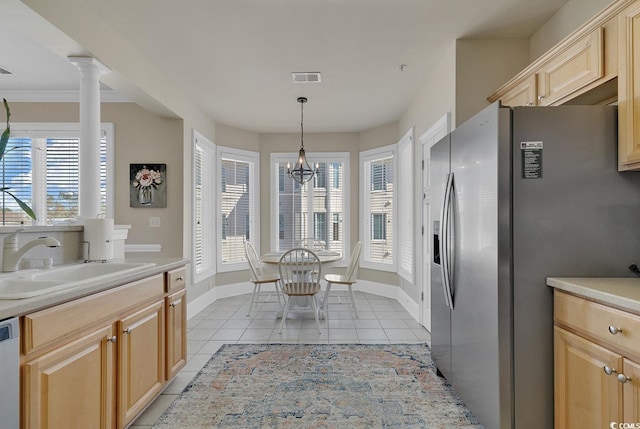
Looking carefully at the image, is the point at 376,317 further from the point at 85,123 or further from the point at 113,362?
the point at 85,123

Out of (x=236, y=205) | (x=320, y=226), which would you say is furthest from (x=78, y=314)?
(x=320, y=226)

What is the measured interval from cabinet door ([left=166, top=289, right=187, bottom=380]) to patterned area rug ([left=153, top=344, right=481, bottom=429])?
0.67 feet

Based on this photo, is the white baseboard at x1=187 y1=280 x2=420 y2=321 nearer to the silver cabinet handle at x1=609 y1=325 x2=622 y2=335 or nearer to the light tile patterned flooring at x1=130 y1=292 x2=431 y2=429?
the light tile patterned flooring at x1=130 y1=292 x2=431 y2=429

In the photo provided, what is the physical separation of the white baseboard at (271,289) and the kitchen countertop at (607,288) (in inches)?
97.6

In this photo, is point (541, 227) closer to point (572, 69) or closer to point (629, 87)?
point (629, 87)

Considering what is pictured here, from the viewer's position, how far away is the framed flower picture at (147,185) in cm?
393

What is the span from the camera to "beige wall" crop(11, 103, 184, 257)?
3.95 metres

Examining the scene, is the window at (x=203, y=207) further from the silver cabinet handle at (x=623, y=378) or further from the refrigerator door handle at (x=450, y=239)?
the silver cabinet handle at (x=623, y=378)

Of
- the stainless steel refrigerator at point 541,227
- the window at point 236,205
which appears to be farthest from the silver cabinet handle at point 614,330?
the window at point 236,205

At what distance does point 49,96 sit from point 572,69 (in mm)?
5134

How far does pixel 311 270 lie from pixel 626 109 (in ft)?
9.77

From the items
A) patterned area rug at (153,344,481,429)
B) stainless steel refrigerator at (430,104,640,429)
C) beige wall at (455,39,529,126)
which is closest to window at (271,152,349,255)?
patterned area rug at (153,344,481,429)

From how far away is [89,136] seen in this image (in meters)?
A: 2.55

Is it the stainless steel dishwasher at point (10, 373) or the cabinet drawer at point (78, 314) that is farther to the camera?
the cabinet drawer at point (78, 314)
